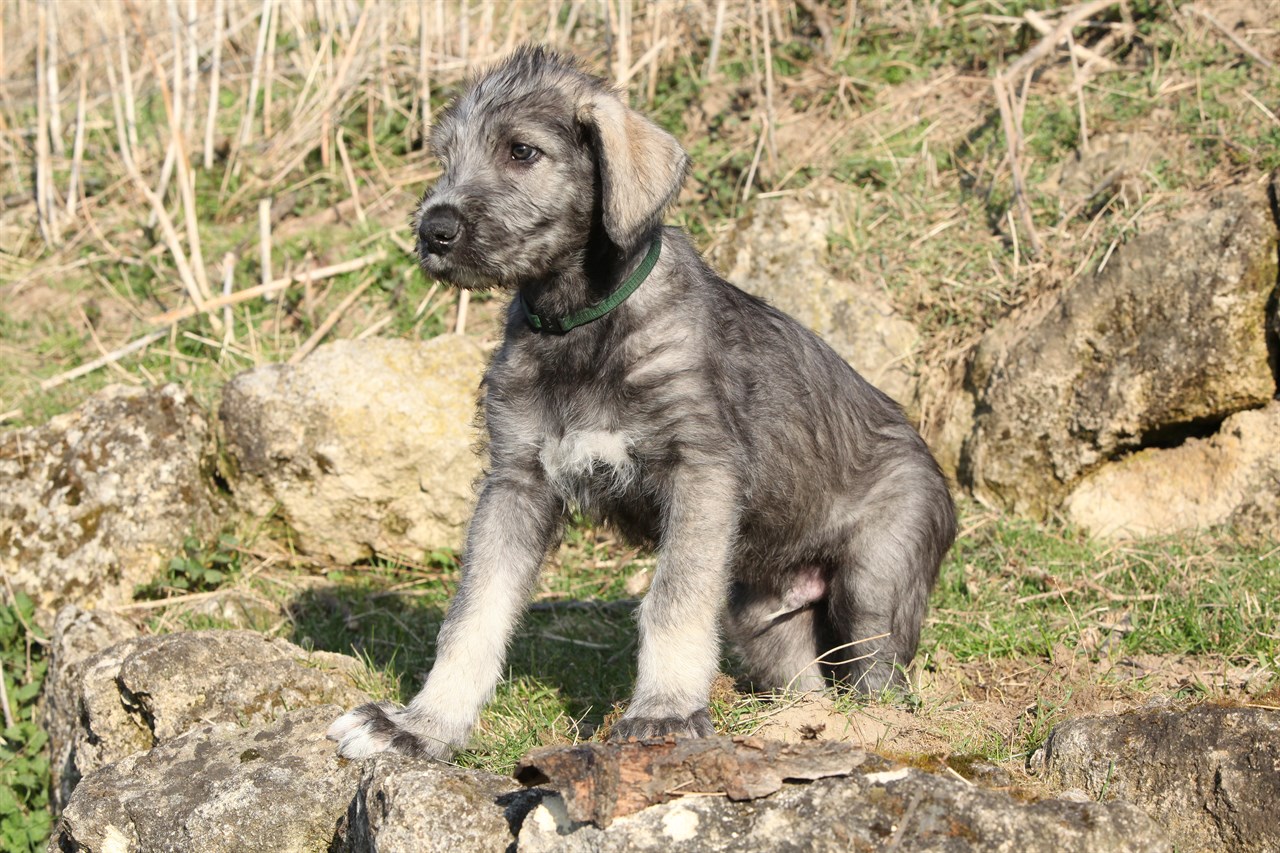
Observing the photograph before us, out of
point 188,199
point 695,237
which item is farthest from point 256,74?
point 695,237

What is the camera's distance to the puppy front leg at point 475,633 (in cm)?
372

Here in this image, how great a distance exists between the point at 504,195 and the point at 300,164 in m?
5.96

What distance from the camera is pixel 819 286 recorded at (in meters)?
7.10

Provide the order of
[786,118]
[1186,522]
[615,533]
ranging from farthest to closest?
[786,118]
[1186,522]
[615,533]

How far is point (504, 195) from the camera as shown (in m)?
→ 3.80

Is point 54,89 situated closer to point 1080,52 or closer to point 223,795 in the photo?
point 1080,52

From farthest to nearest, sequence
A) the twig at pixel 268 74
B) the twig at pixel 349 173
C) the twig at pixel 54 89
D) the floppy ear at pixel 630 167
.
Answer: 1. the twig at pixel 268 74
2. the twig at pixel 54 89
3. the twig at pixel 349 173
4. the floppy ear at pixel 630 167

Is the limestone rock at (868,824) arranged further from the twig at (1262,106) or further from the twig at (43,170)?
the twig at (43,170)

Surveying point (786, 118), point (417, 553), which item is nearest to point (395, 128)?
point (786, 118)

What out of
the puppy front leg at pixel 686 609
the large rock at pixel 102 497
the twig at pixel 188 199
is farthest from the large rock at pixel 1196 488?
the twig at pixel 188 199

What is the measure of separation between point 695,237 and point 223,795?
16.4 ft

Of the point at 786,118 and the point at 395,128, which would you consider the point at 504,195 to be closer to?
the point at 786,118

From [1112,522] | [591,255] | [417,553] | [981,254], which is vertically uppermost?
[591,255]

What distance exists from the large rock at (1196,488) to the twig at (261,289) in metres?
4.77
